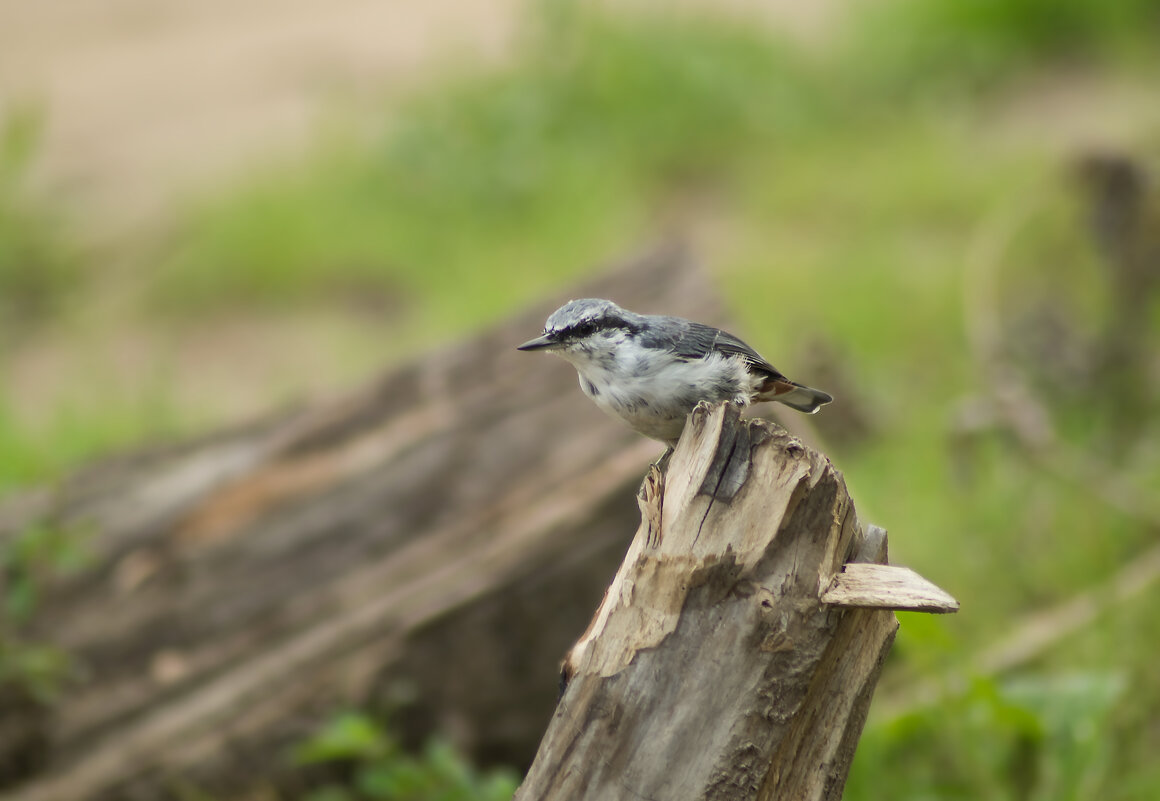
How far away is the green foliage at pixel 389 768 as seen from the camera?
9.82 ft

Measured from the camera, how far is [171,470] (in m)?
4.21

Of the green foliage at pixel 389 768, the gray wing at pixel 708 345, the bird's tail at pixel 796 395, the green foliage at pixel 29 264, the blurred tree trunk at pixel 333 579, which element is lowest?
the green foliage at pixel 389 768

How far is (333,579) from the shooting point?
3717 millimetres

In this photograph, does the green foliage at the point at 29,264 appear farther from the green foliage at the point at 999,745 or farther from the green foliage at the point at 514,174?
the green foliage at the point at 999,745

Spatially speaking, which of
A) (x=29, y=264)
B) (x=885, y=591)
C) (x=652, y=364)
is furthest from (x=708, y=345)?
(x=29, y=264)

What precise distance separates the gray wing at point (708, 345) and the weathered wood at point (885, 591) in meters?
0.89

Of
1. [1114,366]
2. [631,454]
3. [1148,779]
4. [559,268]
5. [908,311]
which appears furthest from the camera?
[559,268]

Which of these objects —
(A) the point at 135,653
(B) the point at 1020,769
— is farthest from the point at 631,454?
(A) the point at 135,653

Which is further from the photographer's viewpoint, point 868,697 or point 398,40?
point 398,40

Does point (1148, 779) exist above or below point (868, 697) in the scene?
below

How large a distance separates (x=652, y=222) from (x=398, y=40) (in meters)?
4.16

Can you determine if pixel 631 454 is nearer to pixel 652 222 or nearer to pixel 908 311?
pixel 908 311

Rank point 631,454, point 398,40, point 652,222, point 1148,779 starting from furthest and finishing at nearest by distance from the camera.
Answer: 1. point 398,40
2. point 652,222
3. point 631,454
4. point 1148,779

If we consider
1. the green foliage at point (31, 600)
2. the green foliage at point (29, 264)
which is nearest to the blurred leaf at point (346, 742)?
the green foliage at point (31, 600)
